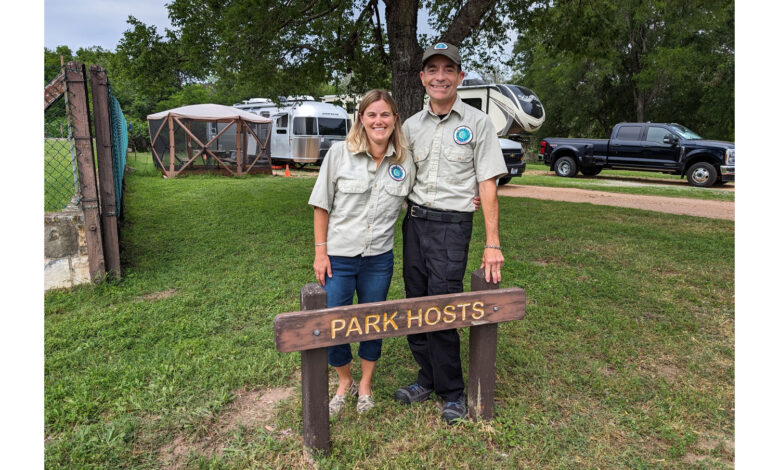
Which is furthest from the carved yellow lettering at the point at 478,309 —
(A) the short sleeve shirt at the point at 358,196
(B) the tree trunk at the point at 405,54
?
(B) the tree trunk at the point at 405,54

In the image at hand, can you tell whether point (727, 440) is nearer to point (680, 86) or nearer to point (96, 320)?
point (96, 320)

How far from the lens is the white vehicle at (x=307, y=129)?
60.7 ft

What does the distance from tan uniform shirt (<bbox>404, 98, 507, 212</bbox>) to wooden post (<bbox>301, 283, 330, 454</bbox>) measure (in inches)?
31.7

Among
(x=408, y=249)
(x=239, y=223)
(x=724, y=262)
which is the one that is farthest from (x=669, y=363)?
(x=239, y=223)

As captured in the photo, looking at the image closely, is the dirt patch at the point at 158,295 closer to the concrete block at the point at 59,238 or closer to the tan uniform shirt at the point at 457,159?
the concrete block at the point at 59,238

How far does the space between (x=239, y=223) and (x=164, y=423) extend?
5434 mm

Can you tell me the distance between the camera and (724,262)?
5.83m

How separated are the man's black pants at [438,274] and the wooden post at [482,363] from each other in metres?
0.10

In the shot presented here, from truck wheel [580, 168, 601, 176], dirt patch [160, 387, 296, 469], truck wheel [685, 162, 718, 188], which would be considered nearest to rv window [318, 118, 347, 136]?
truck wheel [580, 168, 601, 176]

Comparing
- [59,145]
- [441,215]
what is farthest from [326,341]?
[59,145]

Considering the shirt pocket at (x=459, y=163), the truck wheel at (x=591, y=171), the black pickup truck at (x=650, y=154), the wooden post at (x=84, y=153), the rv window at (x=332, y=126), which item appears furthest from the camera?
the rv window at (x=332, y=126)
